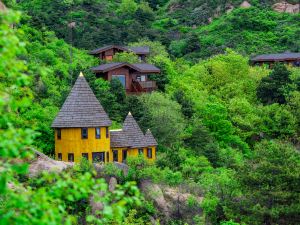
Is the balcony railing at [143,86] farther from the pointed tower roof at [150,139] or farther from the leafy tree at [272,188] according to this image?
the leafy tree at [272,188]

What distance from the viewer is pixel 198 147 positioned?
43844 mm

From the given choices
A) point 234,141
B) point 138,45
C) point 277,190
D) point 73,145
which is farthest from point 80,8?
point 277,190

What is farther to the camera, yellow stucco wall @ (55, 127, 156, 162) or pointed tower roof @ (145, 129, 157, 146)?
pointed tower roof @ (145, 129, 157, 146)

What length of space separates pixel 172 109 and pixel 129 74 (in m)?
7.67

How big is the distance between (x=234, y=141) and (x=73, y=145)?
14.8m

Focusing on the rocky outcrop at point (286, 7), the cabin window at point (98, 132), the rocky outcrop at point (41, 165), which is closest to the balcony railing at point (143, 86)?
the cabin window at point (98, 132)

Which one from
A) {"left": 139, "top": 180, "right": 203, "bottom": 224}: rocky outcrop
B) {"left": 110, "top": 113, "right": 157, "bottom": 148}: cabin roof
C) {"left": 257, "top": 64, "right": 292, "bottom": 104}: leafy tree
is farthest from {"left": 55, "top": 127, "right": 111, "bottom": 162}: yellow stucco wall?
{"left": 257, "top": 64, "right": 292, "bottom": 104}: leafy tree

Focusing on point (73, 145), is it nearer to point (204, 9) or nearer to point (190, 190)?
point (190, 190)

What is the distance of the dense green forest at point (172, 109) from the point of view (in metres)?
9.72

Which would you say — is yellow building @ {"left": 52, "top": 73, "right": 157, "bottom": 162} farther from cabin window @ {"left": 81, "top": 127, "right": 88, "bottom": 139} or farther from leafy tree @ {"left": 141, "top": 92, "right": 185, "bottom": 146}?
leafy tree @ {"left": 141, "top": 92, "right": 185, "bottom": 146}

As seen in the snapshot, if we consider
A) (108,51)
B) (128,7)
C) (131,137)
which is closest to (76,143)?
(131,137)

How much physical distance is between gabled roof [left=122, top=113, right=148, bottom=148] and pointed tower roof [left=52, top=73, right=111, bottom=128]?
2.01 meters

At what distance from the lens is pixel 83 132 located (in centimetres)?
3728

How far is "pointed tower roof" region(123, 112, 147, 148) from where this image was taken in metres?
39.2
